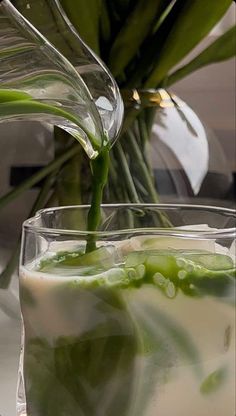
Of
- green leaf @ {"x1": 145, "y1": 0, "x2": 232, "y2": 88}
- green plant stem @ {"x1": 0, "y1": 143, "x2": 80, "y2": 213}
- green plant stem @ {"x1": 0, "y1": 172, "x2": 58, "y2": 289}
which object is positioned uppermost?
green leaf @ {"x1": 145, "y1": 0, "x2": 232, "y2": 88}

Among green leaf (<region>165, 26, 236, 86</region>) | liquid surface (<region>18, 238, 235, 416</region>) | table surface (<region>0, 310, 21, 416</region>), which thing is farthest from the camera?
green leaf (<region>165, 26, 236, 86</region>)

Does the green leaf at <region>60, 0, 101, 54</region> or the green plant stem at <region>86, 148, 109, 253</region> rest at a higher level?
the green leaf at <region>60, 0, 101, 54</region>

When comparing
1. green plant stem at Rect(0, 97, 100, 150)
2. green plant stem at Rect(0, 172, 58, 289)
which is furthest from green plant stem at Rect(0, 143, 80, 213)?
green plant stem at Rect(0, 97, 100, 150)

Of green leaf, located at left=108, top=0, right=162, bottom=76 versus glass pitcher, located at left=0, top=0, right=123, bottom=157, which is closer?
glass pitcher, located at left=0, top=0, right=123, bottom=157

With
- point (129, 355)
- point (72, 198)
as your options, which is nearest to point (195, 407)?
point (129, 355)

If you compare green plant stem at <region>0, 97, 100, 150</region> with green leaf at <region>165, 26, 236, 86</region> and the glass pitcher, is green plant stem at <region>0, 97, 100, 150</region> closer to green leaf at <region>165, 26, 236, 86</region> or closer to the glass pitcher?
the glass pitcher

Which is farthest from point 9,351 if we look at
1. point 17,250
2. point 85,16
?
point 85,16

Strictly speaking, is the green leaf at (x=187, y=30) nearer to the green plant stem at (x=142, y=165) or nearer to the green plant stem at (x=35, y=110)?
the green plant stem at (x=142, y=165)
